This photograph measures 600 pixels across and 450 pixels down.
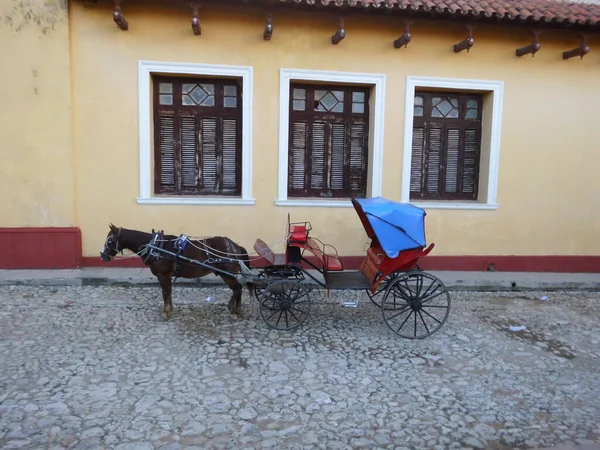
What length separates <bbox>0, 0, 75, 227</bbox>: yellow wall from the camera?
22.5 ft

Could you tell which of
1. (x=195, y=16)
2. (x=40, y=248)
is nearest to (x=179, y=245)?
(x=40, y=248)

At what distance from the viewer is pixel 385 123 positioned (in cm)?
770

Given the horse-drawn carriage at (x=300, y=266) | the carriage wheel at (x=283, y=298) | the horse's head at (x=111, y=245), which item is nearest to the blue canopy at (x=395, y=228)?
the horse-drawn carriage at (x=300, y=266)

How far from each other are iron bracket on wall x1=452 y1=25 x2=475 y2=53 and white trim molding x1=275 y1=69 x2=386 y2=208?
1398 mm

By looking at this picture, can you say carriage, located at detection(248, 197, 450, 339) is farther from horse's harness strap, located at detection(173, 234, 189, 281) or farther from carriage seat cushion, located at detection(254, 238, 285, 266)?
horse's harness strap, located at detection(173, 234, 189, 281)

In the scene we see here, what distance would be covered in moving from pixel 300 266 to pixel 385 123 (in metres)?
3.66

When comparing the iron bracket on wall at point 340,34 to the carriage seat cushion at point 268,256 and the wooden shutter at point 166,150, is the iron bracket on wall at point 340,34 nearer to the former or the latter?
the wooden shutter at point 166,150

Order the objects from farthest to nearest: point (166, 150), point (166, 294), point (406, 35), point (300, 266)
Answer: point (166, 150) < point (406, 35) < point (166, 294) < point (300, 266)

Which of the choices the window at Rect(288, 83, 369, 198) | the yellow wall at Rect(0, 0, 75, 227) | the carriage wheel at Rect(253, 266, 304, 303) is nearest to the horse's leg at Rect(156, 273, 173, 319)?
the carriage wheel at Rect(253, 266, 304, 303)

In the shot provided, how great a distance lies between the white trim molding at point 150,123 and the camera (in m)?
7.16

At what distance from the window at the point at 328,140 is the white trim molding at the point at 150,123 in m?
0.82

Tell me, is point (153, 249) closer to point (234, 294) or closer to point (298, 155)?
point (234, 294)

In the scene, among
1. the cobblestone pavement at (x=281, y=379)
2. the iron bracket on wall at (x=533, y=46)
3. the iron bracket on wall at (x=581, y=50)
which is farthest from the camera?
the iron bracket on wall at (x=581, y=50)

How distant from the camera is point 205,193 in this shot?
25.6 feet
